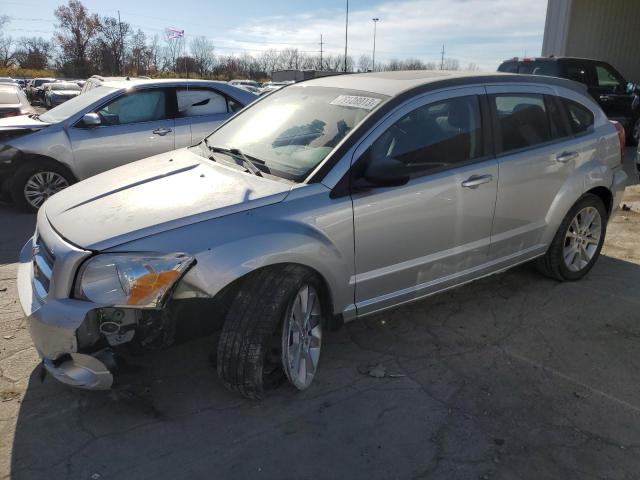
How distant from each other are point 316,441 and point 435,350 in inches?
45.8

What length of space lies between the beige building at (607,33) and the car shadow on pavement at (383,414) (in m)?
16.4

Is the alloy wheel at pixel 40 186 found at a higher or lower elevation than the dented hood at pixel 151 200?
lower

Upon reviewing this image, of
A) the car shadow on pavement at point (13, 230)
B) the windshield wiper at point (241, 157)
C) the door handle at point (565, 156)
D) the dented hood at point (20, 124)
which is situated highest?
the windshield wiper at point (241, 157)

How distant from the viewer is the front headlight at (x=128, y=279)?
7.66 ft

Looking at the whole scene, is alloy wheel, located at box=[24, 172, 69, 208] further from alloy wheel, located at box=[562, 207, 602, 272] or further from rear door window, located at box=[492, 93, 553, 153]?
alloy wheel, located at box=[562, 207, 602, 272]

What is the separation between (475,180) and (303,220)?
4.32ft

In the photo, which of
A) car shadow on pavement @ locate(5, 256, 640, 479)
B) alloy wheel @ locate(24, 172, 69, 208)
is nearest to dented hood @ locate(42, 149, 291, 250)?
car shadow on pavement @ locate(5, 256, 640, 479)

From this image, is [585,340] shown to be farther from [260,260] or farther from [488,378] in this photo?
[260,260]

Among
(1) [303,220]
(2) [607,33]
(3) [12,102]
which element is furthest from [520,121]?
(2) [607,33]

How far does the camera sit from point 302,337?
288cm

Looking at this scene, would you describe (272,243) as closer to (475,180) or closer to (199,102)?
(475,180)

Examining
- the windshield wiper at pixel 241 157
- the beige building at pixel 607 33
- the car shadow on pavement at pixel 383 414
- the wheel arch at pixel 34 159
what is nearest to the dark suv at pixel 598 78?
the beige building at pixel 607 33

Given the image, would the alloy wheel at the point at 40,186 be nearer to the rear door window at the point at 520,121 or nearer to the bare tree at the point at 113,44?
the rear door window at the point at 520,121

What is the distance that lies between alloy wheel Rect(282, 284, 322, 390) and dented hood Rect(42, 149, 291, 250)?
0.58m
